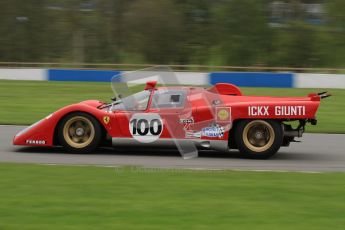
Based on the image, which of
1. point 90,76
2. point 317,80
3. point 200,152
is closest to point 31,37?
point 90,76

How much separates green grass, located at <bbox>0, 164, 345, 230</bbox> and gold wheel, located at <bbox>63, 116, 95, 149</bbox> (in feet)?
4.24

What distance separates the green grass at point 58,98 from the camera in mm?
13508

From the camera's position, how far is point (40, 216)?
209 inches

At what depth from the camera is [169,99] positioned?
358 inches

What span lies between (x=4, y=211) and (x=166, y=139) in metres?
3.85

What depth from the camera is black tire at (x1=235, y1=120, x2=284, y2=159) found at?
8.89 meters

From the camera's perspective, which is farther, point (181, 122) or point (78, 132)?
point (78, 132)

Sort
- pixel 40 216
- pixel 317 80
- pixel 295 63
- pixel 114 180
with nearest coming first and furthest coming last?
pixel 40 216, pixel 114 180, pixel 317 80, pixel 295 63

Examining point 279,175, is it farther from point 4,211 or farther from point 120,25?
point 120,25

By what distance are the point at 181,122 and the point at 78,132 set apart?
1562 mm

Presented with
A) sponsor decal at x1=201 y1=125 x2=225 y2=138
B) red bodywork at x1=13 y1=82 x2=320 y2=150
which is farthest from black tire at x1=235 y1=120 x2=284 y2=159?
sponsor decal at x1=201 y1=125 x2=225 y2=138

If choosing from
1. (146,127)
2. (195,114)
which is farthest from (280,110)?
(146,127)

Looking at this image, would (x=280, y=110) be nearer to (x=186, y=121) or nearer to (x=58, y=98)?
(x=186, y=121)

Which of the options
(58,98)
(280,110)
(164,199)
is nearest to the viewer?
(164,199)
